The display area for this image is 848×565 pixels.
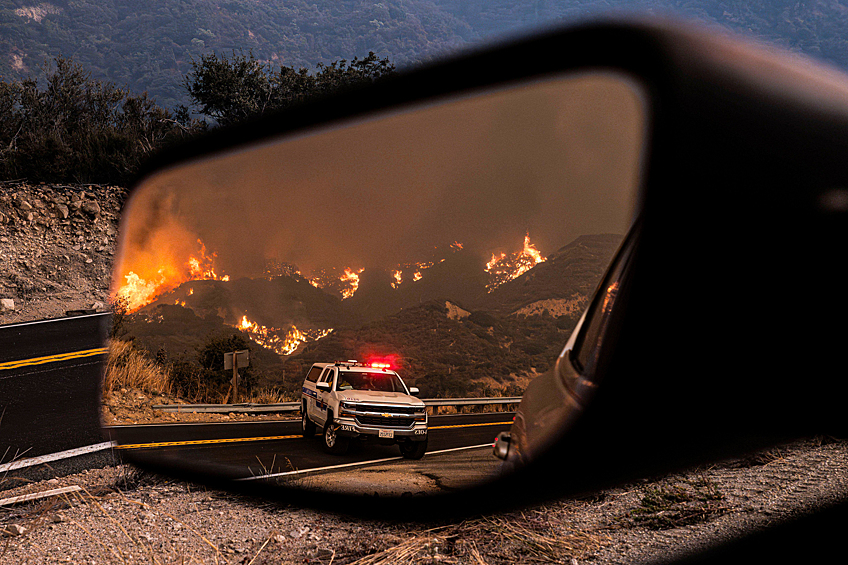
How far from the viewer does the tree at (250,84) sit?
26.7 metres

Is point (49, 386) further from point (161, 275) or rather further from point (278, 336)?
point (278, 336)

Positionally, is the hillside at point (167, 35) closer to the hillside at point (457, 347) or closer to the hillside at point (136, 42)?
the hillside at point (136, 42)

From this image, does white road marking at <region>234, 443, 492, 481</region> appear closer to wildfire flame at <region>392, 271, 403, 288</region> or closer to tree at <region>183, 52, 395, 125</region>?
wildfire flame at <region>392, 271, 403, 288</region>

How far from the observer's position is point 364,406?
1.42 m

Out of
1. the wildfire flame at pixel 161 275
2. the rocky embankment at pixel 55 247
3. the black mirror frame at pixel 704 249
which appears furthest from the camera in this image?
the rocky embankment at pixel 55 247

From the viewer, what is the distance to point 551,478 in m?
→ 1.10

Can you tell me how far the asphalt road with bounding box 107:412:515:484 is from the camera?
1.24 m

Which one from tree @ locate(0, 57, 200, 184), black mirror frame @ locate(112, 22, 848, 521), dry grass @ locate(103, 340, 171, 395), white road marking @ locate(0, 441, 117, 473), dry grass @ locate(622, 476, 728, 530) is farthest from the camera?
tree @ locate(0, 57, 200, 184)

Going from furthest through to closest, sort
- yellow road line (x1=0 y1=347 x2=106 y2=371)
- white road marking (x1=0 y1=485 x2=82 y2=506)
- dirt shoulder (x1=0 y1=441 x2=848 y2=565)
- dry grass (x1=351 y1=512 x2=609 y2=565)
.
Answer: yellow road line (x1=0 y1=347 x2=106 y2=371)
white road marking (x1=0 y1=485 x2=82 y2=506)
dry grass (x1=351 y1=512 x2=609 y2=565)
dirt shoulder (x1=0 y1=441 x2=848 y2=565)

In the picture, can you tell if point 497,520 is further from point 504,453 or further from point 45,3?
point 45,3

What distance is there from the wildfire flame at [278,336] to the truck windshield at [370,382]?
→ 118 mm

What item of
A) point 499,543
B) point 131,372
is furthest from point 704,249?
point 499,543

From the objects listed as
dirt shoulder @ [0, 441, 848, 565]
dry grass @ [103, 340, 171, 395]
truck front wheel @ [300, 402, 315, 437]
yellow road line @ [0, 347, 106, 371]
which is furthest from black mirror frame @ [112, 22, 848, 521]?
yellow road line @ [0, 347, 106, 371]

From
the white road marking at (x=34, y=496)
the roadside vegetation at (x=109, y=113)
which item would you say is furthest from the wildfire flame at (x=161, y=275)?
the roadside vegetation at (x=109, y=113)
